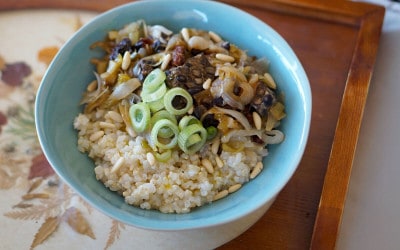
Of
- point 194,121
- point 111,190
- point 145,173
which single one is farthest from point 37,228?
point 194,121

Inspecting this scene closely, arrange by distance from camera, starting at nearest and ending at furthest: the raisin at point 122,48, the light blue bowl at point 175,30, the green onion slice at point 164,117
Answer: the light blue bowl at point 175,30
the green onion slice at point 164,117
the raisin at point 122,48

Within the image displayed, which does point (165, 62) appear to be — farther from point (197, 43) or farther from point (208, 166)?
point (208, 166)

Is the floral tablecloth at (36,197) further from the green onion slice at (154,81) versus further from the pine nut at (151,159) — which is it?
the green onion slice at (154,81)

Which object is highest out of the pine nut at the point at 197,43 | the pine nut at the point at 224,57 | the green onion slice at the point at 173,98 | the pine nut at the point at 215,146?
the pine nut at the point at 197,43

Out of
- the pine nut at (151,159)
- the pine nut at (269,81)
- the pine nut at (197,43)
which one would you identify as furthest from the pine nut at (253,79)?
the pine nut at (151,159)

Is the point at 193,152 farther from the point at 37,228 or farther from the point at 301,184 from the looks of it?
the point at 37,228

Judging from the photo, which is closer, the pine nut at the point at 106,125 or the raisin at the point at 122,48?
the pine nut at the point at 106,125
